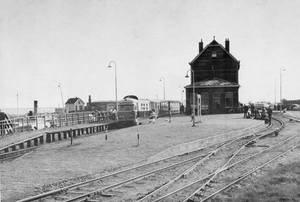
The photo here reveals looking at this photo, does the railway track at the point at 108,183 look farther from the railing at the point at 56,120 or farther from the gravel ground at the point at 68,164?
the railing at the point at 56,120

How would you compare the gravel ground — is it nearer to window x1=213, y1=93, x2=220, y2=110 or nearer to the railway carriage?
window x1=213, y1=93, x2=220, y2=110

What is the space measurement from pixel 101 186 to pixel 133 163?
2.93m

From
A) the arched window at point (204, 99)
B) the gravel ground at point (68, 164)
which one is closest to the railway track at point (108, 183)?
the gravel ground at point (68, 164)

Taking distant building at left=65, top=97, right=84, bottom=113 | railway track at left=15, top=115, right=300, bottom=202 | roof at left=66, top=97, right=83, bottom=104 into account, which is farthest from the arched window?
roof at left=66, top=97, right=83, bottom=104

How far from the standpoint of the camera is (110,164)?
1108cm

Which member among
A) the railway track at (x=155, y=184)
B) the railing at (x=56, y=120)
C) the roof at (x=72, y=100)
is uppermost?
the roof at (x=72, y=100)

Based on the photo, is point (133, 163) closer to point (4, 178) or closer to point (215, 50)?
point (4, 178)

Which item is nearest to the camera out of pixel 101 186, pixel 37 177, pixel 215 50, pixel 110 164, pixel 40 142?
pixel 101 186

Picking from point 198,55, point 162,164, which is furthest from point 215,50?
point 162,164

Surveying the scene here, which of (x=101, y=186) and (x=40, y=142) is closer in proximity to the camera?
(x=101, y=186)

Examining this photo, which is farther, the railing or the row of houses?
the row of houses

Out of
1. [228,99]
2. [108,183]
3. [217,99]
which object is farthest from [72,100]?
[108,183]

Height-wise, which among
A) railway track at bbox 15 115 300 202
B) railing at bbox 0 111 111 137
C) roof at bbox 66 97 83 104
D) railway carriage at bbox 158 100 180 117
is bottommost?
railway track at bbox 15 115 300 202

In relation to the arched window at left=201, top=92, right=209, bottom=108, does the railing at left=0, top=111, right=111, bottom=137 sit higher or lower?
lower
